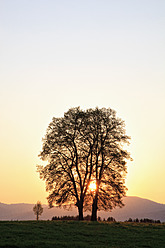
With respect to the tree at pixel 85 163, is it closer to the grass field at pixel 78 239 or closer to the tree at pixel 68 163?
the tree at pixel 68 163

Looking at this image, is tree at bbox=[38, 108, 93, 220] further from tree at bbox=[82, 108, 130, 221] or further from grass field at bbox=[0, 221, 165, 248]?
grass field at bbox=[0, 221, 165, 248]

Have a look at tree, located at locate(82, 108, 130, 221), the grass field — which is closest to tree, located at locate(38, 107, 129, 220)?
tree, located at locate(82, 108, 130, 221)

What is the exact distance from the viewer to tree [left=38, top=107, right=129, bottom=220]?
43594 millimetres

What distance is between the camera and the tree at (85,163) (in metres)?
43.6

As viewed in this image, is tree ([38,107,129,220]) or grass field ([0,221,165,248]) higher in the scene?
tree ([38,107,129,220])

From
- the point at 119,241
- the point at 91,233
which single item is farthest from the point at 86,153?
the point at 119,241

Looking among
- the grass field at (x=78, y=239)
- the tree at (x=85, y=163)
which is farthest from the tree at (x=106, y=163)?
the grass field at (x=78, y=239)

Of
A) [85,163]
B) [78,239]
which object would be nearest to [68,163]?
[85,163]

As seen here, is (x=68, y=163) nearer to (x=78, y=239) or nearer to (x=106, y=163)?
(x=106, y=163)

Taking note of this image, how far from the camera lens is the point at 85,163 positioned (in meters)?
44.7

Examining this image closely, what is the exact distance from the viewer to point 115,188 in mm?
43375

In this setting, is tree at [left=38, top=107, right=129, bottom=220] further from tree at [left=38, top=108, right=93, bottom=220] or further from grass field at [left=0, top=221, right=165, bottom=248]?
grass field at [left=0, top=221, right=165, bottom=248]

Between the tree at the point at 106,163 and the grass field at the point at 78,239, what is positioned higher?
the tree at the point at 106,163

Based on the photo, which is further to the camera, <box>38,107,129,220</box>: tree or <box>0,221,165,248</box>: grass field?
<box>38,107,129,220</box>: tree
